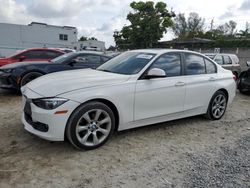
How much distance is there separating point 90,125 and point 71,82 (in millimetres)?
692

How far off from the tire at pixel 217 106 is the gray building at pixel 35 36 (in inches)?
1451

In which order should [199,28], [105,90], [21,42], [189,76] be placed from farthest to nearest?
[199,28] < [21,42] < [189,76] < [105,90]

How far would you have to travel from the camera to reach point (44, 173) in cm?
318

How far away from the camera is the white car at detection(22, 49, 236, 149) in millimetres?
3594

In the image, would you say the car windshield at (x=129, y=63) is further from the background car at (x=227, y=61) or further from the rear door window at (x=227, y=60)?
the rear door window at (x=227, y=60)

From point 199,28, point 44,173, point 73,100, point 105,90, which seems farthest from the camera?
point 199,28

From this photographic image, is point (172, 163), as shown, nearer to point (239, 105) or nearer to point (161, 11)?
point (239, 105)

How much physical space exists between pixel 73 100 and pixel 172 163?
5.33ft

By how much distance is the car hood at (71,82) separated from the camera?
3674 mm

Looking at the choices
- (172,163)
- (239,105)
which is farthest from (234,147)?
(239,105)

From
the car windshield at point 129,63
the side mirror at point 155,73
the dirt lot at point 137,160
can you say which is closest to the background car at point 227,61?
the dirt lot at point 137,160

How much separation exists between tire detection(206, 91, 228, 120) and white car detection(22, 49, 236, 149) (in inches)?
0.9

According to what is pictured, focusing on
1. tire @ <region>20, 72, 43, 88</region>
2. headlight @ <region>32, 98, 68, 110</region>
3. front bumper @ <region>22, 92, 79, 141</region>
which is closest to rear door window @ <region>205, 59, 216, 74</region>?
front bumper @ <region>22, 92, 79, 141</region>

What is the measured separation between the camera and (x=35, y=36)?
4197cm
